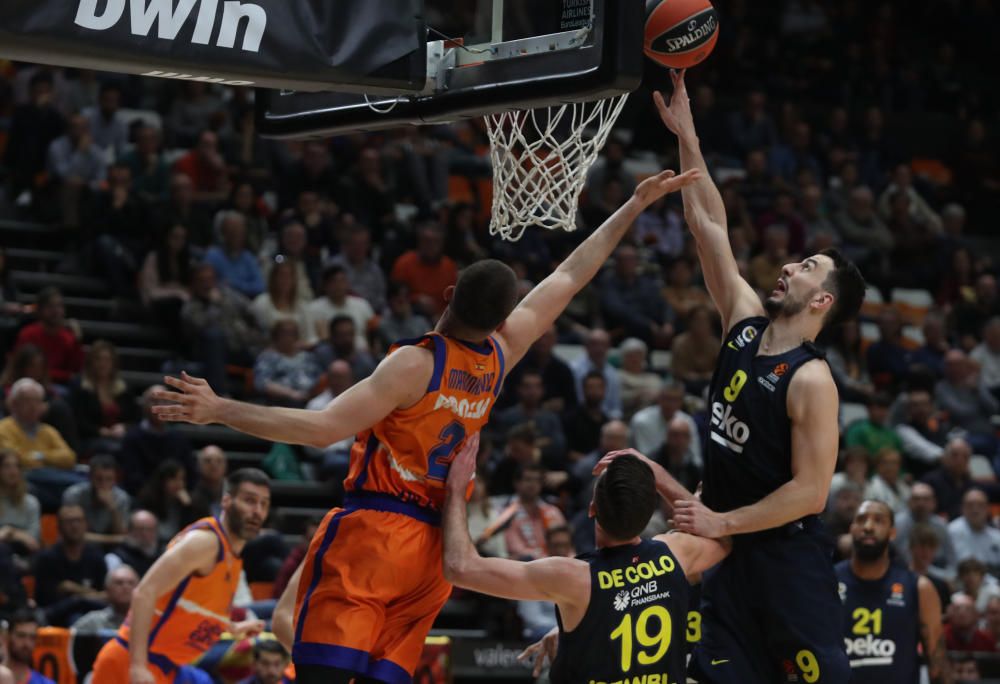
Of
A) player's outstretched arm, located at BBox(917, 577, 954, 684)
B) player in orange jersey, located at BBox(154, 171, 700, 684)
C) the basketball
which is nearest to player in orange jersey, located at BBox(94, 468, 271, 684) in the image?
player in orange jersey, located at BBox(154, 171, 700, 684)

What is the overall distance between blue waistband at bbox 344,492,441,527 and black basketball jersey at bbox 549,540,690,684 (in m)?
0.61

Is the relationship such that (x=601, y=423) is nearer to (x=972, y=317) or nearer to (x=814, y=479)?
(x=972, y=317)

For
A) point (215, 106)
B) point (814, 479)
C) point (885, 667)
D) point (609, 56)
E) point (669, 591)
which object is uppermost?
point (215, 106)

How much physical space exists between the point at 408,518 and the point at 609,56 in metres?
1.75

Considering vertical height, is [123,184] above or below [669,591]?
above

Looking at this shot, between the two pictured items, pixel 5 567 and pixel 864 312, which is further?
pixel 864 312

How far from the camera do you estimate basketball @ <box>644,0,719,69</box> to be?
598cm

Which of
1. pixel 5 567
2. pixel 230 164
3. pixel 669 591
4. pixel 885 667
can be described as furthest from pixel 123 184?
pixel 669 591

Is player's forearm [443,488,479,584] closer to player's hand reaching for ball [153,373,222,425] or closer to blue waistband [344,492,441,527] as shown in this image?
blue waistband [344,492,441,527]

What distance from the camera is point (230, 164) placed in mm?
14391

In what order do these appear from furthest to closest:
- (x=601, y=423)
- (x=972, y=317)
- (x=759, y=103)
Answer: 1. (x=759, y=103)
2. (x=972, y=317)
3. (x=601, y=423)

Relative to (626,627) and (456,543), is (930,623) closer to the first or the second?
(626,627)

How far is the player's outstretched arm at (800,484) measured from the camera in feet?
17.9

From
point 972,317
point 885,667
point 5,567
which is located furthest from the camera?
point 972,317
